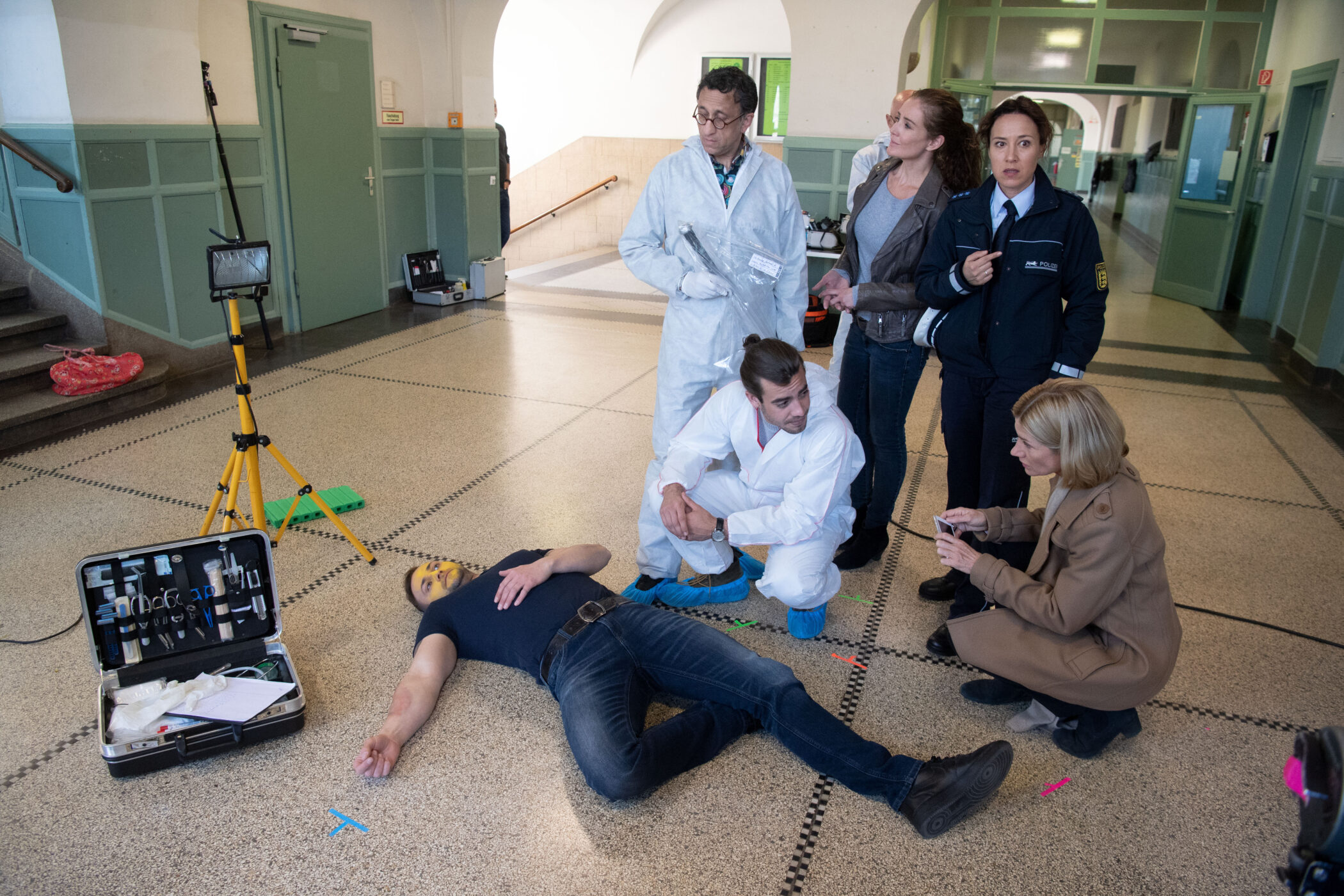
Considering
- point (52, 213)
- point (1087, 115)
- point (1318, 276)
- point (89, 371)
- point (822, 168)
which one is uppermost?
point (1087, 115)

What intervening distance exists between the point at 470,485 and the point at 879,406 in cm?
167

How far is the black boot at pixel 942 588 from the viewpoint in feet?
9.29

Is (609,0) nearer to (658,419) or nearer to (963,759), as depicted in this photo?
(658,419)

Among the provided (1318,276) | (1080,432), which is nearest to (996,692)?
(1080,432)

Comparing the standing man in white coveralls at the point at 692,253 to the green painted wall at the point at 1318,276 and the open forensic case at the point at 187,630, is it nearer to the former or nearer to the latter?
the open forensic case at the point at 187,630

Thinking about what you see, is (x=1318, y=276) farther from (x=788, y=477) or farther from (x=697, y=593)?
(x=697, y=593)

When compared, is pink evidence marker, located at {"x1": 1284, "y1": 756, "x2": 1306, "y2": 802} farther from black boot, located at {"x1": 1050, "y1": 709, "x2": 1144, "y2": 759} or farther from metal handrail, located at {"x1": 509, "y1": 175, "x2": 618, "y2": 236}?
metal handrail, located at {"x1": 509, "y1": 175, "x2": 618, "y2": 236}

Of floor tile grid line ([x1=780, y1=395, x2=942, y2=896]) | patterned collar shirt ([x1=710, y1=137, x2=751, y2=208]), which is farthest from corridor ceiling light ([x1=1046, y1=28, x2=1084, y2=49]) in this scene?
patterned collar shirt ([x1=710, y1=137, x2=751, y2=208])

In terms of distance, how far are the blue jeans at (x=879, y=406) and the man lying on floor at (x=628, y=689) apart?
94cm

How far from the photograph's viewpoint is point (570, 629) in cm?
212

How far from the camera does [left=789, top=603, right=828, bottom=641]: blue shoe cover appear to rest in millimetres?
2570

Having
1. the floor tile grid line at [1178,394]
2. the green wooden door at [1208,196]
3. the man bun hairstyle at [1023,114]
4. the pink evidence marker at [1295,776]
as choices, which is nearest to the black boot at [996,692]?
the pink evidence marker at [1295,776]

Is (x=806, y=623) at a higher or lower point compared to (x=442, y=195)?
lower

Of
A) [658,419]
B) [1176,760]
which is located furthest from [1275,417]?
[658,419]
